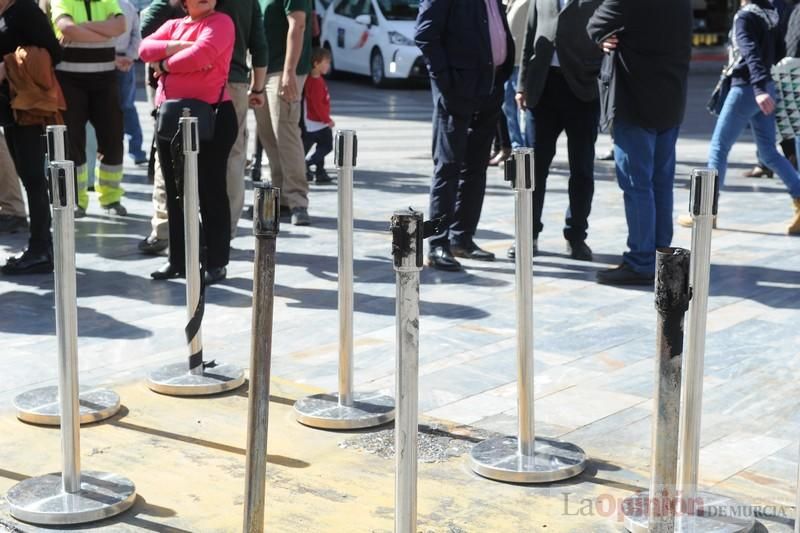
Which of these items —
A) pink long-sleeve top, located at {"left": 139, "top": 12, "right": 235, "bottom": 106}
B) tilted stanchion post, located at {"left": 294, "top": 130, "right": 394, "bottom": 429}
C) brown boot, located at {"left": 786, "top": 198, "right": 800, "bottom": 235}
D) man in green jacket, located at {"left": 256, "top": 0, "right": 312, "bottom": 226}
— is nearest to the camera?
tilted stanchion post, located at {"left": 294, "top": 130, "right": 394, "bottom": 429}

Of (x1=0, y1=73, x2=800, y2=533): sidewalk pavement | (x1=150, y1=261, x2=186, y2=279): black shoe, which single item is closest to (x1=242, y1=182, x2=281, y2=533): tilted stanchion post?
(x1=0, y1=73, x2=800, y2=533): sidewalk pavement

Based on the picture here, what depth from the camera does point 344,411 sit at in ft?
17.5

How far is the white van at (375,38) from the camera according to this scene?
22.8 metres

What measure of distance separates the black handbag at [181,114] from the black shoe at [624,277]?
255 centimetres

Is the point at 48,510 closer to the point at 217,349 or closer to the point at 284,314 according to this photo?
the point at 217,349

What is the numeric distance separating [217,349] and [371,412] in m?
1.32

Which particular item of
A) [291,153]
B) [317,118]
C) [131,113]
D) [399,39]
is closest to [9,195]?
[291,153]

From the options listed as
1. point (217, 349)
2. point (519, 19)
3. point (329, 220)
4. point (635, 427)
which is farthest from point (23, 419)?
point (519, 19)

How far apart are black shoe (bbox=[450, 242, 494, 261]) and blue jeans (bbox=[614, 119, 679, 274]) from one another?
1062 millimetres

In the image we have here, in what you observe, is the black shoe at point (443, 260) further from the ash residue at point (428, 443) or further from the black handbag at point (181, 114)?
the ash residue at point (428, 443)

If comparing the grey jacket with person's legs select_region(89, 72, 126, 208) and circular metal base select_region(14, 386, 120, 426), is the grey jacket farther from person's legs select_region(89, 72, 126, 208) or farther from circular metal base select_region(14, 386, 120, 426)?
circular metal base select_region(14, 386, 120, 426)

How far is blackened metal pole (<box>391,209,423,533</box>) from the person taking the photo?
12.6ft

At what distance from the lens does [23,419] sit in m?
5.29

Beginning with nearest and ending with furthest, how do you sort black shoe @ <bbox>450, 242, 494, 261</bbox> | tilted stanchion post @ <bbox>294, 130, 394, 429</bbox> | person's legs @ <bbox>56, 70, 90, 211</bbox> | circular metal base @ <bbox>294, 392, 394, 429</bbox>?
circular metal base @ <bbox>294, 392, 394, 429</bbox>, tilted stanchion post @ <bbox>294, 130, 394, 429</bbox>, black shoe @ <bbox>450, 242, 494, 261</bbox>, person's legs @ <bbox>56, 70, 90, 211</bbox>
